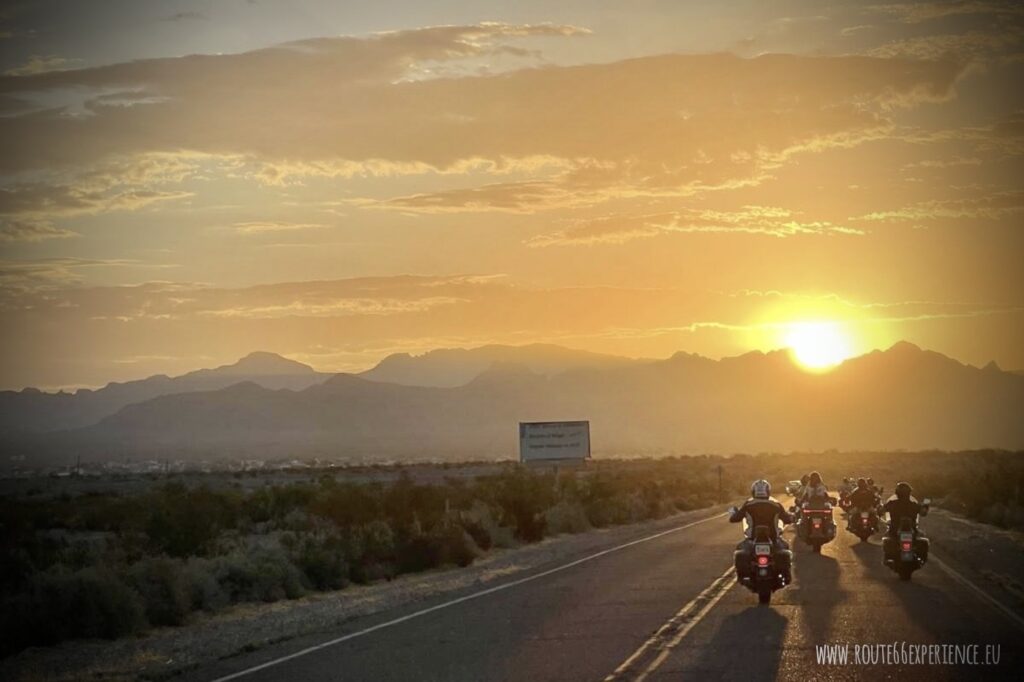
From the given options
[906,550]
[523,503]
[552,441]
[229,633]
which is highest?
[552,441]

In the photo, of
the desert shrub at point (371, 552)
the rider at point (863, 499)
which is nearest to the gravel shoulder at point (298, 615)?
the desert shrub at point (371, 552)

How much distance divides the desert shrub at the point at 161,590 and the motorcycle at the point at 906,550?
1297 cm

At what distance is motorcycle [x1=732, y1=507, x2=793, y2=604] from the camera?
761 inches

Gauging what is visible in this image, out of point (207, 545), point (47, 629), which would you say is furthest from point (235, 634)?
point (207, 545)

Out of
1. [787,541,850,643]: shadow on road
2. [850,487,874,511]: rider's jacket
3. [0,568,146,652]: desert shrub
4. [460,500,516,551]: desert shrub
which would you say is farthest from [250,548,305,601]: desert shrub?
[850,487,874,511]: rider's jacket

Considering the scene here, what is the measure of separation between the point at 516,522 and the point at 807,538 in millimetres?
12455

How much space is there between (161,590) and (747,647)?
39.0ft

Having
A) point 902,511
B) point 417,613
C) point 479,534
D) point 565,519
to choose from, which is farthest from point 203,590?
point 565,519

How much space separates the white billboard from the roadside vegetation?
2108 cm

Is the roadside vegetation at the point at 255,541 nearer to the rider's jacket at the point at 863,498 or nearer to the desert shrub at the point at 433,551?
the desert shrub at the point at 433,551

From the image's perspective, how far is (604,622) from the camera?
1775 cm

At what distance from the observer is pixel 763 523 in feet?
65.9

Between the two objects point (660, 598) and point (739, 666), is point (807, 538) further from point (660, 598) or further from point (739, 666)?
point (739, 666)

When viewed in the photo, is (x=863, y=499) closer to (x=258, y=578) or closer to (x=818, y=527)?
(x=818, y=527)
